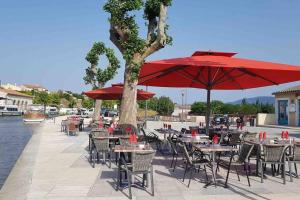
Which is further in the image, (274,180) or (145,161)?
(274,180)

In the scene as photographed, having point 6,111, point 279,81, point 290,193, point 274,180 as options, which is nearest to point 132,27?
point 279,81

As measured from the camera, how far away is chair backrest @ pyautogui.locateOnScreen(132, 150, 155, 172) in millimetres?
6355

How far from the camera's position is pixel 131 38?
14508mm

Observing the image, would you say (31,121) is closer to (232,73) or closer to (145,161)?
(232,73)

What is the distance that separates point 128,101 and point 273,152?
7871 millimetres

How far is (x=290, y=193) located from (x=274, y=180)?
120 centimetres

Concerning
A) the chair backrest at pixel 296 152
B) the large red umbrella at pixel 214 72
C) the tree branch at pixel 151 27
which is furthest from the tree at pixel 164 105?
the chair backrest at pixel 296 152

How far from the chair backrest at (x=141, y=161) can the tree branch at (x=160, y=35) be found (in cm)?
773

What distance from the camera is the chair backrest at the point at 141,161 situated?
20.9 ft

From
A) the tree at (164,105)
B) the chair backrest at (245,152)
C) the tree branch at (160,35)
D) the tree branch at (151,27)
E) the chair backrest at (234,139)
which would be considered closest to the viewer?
the chair backrest at (245,152)

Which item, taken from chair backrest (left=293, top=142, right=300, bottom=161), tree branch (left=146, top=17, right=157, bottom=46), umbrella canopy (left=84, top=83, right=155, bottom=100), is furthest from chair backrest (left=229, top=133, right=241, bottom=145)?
umbrella canopy (left=84, top=83, right=155, bottom=100)

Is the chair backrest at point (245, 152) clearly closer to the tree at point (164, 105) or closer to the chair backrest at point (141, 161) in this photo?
the chair backrest at point (141, 161)

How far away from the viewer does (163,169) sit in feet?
29.5

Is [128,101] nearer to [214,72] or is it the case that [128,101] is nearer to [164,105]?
[214,72]
